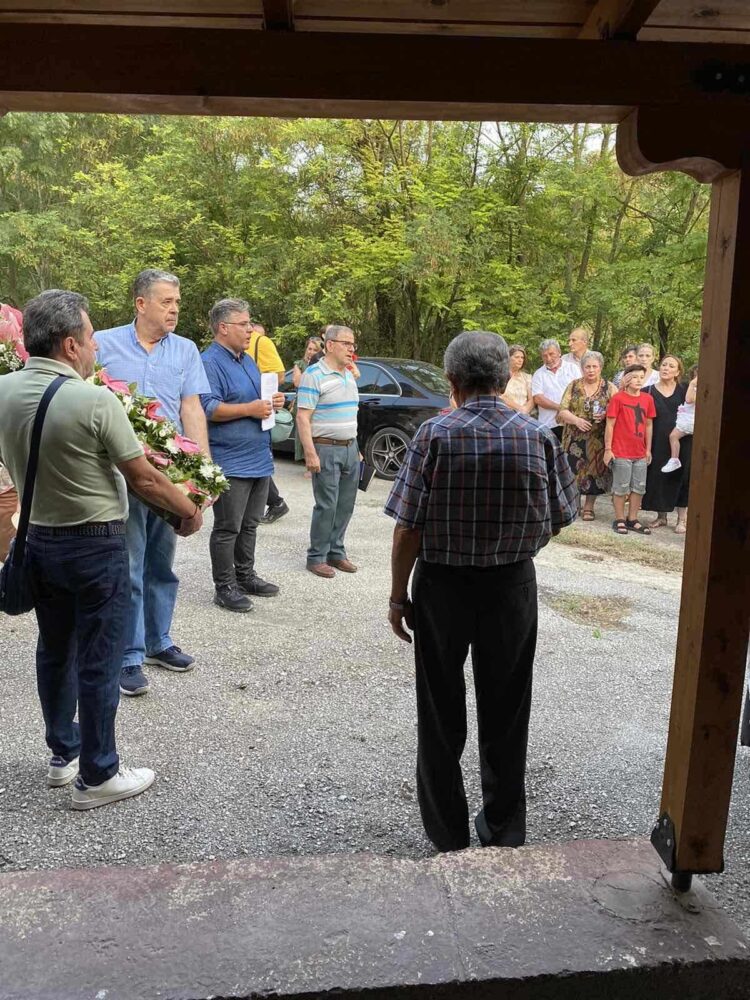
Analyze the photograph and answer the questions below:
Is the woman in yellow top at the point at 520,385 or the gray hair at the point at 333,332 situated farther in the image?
the woman in yellow top at the point at 520,385

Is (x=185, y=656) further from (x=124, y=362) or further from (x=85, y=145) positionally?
(x=85, y=145)

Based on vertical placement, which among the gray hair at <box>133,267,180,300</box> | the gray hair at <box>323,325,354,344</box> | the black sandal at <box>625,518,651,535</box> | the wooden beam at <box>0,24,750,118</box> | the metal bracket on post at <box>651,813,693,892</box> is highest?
the wooden beam at <box>0,24,750,118</box>

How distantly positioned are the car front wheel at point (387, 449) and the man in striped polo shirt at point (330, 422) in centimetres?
449

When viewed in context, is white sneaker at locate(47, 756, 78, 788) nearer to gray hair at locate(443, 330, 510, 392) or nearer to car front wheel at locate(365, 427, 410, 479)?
gray hair at locate(443, 330, 510, 392)

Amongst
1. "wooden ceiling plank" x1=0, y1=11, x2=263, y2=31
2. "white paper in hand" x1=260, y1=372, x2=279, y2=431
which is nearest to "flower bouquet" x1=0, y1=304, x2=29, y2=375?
"wooden ceiling plank" x1=0, y1=11, x2=263, y2=31

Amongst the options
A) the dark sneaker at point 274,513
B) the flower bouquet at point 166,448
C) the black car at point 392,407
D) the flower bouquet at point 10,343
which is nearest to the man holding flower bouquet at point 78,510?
the flower bouquet at point 166,448

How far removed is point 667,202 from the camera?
15.8 metres

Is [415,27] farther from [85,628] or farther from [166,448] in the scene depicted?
[85,628]

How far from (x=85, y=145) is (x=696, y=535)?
21.5 meters

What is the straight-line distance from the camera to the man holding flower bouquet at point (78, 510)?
111 inches

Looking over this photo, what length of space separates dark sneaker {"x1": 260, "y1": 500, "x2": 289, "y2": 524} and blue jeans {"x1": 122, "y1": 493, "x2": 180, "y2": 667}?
12.3 feet

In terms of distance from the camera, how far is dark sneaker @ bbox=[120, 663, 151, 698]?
4.16 m

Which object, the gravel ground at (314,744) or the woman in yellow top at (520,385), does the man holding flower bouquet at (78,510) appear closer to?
the gravel ground at (314,744)

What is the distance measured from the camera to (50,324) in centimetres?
284
